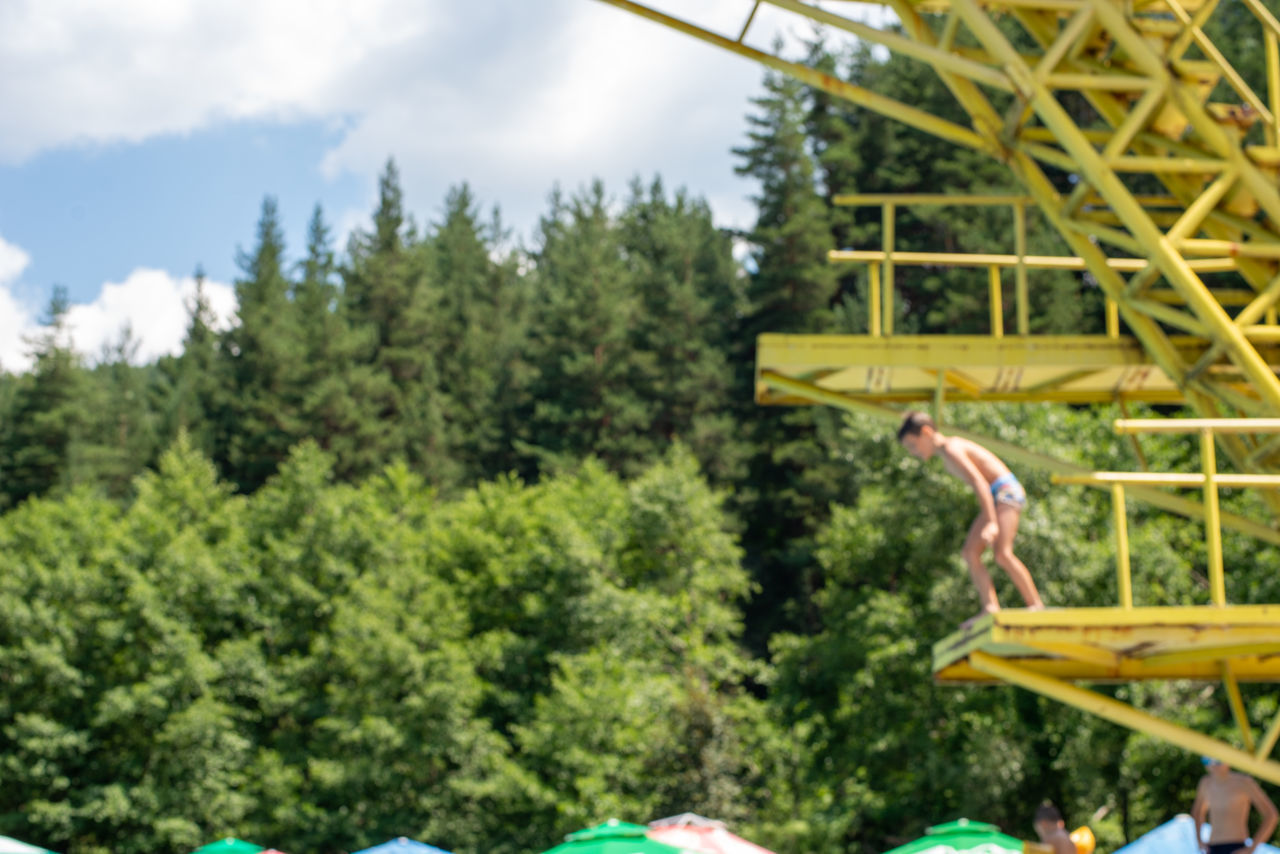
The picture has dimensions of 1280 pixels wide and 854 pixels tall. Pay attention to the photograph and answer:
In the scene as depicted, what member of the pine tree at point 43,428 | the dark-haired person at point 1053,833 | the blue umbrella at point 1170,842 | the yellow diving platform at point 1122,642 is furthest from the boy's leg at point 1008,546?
the pine tree at point 43,428

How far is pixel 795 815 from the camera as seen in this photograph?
2834 cm

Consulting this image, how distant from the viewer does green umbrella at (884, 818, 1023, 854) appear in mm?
15383

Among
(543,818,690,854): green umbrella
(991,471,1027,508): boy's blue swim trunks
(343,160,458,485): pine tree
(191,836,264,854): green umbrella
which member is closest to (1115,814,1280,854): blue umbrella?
(543,818,690,854): green umbrella

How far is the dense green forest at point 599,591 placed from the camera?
86.3 ft

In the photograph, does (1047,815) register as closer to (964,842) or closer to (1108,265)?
(1108,265)

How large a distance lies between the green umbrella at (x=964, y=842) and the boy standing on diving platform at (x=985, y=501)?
959 cm

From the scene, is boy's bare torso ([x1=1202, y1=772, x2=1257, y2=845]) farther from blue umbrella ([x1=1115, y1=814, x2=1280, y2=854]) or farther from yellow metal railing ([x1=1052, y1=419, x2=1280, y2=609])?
blue umbrella ([x1=1115, y1=814, x2=1280, y2=854])

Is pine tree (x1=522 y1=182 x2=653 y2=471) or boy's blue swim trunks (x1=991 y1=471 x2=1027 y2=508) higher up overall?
pine tree (x1=522 y1=182 x2=653 y2=471)

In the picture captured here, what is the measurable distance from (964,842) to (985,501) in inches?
403

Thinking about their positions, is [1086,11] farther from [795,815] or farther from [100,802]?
[100,802]

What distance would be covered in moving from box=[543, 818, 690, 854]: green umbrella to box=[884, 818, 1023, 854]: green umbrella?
9.86 ft

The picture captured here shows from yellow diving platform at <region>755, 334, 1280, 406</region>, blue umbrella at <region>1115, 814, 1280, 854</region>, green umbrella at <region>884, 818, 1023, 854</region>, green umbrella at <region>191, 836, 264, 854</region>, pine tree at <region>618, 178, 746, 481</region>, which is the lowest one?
green umbrella at <region>191, 836, 264, 854</region>

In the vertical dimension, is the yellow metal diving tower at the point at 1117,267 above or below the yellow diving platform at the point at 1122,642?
above

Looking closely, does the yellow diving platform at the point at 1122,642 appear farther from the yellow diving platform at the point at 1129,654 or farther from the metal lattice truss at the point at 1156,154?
the metal lattice truss at the point at 1156,154
